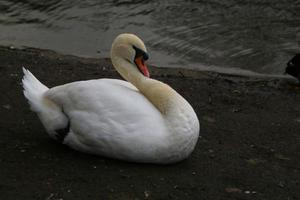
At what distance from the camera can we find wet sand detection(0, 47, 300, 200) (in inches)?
195

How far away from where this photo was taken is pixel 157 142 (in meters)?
5.23

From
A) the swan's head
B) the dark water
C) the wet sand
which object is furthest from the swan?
the dark water

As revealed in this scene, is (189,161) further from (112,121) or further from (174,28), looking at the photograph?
(174,28)

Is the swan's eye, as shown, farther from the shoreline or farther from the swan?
the shoreline

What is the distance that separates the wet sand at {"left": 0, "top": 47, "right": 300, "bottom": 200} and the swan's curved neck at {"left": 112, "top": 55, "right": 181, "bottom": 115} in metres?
0.52

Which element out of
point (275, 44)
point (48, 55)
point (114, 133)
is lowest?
point (275, 44)

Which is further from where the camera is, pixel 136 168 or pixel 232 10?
pixel 232 10

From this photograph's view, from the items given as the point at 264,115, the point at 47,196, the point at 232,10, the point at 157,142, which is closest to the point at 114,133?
the point at 157,142

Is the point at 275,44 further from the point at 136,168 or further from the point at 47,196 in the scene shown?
the point at 47,196

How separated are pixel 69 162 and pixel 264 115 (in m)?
2.78

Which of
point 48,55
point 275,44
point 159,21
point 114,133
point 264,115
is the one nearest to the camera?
point 114,133

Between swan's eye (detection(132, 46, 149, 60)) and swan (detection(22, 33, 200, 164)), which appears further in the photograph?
swan's eye (detection(132, 46, 149, 60))

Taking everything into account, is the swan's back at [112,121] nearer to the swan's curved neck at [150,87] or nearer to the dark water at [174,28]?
the swan's curved neck at [150,87]

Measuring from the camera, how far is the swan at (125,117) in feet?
17.1
